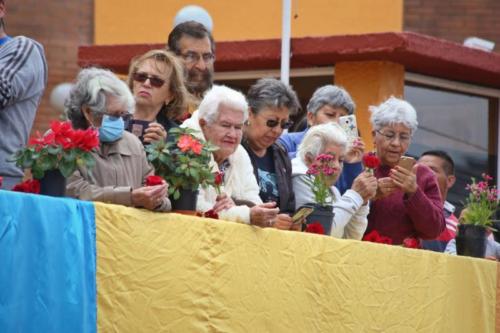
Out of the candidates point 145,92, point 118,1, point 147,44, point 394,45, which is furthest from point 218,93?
point 118,1

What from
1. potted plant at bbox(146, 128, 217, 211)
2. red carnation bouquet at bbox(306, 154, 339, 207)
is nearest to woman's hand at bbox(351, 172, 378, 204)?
red carnation bouquet at bbox(306, 154, 339, 207)

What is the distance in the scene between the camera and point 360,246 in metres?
7.02

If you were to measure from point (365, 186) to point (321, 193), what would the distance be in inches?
20.9

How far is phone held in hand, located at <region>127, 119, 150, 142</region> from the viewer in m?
6.80

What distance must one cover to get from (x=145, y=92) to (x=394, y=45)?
4982 millimetres

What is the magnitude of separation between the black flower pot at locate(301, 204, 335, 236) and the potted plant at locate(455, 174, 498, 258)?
1.56m

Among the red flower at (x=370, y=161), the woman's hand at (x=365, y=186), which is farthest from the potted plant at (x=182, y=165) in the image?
the red flower at (x=370, y=161)

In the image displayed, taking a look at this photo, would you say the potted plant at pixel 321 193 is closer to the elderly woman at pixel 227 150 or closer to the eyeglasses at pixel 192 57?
the elderly woman at pixel 227 150

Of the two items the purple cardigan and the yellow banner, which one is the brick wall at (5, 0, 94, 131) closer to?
the purple cardigan

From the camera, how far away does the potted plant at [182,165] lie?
6.00 m

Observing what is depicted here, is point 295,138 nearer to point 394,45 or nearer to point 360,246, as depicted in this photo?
point 360,246

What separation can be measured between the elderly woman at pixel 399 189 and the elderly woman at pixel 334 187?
42 centimetres

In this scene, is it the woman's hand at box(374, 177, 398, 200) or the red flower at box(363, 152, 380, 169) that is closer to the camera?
the red flower at box(363, 152, 380, 169)

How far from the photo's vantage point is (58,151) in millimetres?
5465
